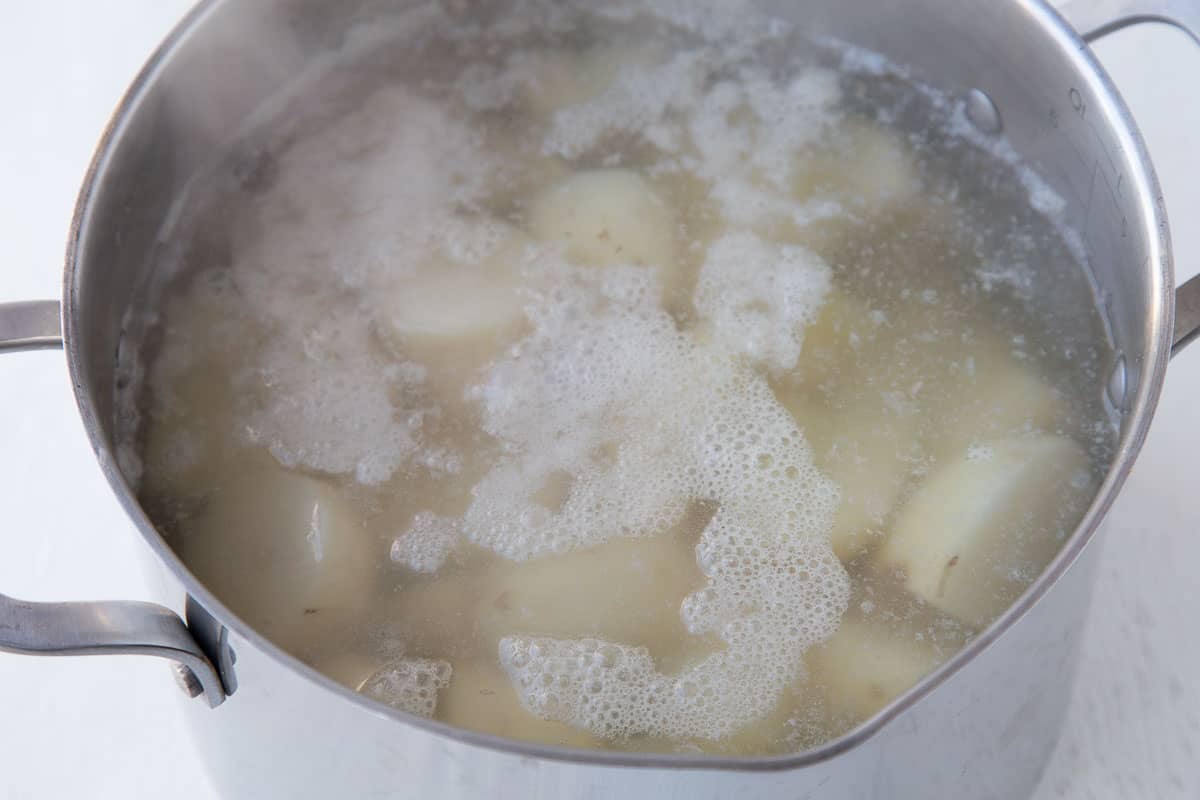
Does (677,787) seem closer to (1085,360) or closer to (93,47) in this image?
(1085,360)

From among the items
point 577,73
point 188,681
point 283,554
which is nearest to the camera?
point 188,681

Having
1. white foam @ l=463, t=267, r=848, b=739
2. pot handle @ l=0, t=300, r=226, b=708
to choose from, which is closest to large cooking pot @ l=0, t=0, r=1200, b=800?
pot handle @ l=0, t=300, r=226, b=708

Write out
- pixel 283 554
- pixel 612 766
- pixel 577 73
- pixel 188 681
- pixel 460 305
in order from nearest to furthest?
pixel 612 766, pixel 188 681, pixel 283 554, pixel 460 305, pixel 577 73

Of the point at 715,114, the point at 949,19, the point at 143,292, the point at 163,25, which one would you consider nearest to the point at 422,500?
the point at 143,292

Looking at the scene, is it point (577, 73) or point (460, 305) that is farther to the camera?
point (577, 73)

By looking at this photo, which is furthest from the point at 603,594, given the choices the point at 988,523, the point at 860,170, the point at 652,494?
the point at 860,170

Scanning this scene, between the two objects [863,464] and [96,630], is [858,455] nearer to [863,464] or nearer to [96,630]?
[863,464]
